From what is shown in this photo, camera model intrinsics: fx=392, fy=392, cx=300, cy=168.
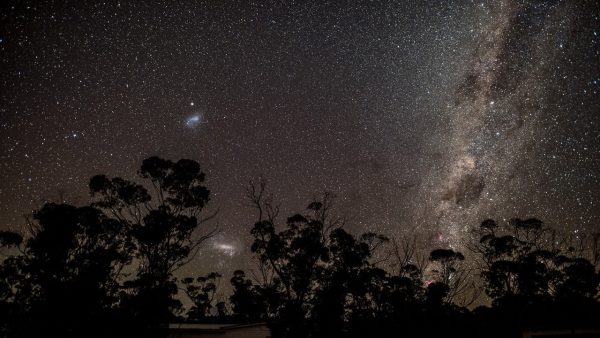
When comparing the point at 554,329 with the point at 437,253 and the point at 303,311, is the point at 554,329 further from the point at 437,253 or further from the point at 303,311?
the point at 437,253

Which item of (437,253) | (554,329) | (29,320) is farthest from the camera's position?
(437,253)

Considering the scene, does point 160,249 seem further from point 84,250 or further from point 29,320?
point 29,320

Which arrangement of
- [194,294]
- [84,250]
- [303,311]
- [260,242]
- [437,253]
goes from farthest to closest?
1. [194,294]
2. [437,253]
3. [260,242]
4. [303,311]
5. [84,250]

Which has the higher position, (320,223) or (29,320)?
(320,223)

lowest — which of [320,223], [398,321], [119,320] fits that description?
[398,321]

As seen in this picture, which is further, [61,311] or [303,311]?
[303,311]

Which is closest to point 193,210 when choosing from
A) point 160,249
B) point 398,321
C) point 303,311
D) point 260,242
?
point 160,249

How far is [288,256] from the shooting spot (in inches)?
1043

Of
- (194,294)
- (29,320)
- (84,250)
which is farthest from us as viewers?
(194,294)

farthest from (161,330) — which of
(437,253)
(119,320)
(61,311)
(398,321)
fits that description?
(437,253)

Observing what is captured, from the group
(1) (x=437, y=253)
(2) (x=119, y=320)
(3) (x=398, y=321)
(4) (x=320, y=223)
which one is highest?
(4) (x=320, y=223)

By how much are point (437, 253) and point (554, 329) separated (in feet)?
68.7

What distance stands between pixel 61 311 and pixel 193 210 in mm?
8505

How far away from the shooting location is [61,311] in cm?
2006
